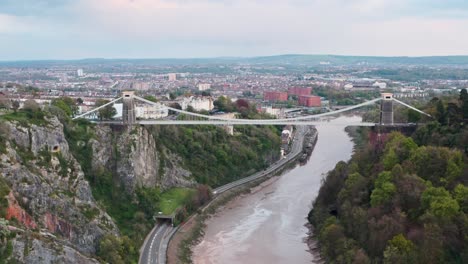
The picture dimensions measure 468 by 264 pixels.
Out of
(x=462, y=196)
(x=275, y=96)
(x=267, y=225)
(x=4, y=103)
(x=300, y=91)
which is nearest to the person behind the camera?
(x=462, y=196)

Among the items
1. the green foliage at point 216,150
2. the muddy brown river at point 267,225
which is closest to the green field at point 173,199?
the muddy brown river at point 267,225

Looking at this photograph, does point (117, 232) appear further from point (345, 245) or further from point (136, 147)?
point (345, 245)

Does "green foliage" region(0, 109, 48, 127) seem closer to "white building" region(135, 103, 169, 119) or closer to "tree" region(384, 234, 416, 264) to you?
"white building" region(135, 103, 169, 119)

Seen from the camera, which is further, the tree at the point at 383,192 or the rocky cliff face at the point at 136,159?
the rocky cliff face at the point at 136,159

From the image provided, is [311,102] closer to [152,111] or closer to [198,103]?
[198,103]

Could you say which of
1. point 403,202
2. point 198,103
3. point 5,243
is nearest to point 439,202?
point 403,202

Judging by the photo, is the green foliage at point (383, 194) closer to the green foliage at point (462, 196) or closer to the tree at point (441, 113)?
the green foliage at point (462, 196)
